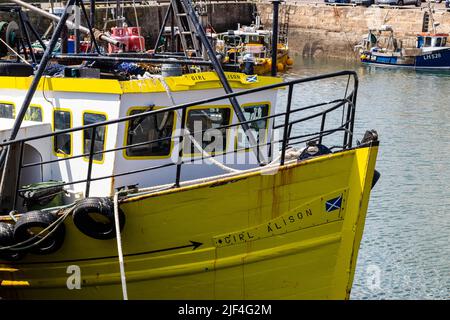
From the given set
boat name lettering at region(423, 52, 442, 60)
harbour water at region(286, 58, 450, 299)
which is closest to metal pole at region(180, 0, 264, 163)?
harbour water at region(286, 58, 450, 299)

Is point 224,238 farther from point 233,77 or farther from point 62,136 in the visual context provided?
point 62,136

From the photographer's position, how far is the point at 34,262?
29.2 feet

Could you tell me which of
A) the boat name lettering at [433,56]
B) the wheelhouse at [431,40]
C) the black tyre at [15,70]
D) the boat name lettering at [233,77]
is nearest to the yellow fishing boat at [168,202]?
the boat name lettering at [233,77]

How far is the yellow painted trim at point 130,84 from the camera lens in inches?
358

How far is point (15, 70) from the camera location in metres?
10.6

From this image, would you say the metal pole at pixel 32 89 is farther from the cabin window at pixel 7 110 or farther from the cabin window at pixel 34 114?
the cabin window at pixel 7 110

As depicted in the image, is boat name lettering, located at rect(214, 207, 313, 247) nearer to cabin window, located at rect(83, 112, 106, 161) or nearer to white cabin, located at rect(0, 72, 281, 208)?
white cabin, located at rect(0, 72, 281, 208)

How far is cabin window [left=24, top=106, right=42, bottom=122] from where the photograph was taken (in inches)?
387

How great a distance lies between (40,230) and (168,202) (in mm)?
1420

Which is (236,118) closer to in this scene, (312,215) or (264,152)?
A: (264,152)

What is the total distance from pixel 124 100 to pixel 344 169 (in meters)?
2.65

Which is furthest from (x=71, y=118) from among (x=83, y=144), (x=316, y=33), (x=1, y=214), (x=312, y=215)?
(x=316, y=33)

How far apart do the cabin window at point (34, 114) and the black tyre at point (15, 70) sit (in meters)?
0.93

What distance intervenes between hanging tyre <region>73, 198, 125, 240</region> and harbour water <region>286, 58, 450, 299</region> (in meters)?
6.06
